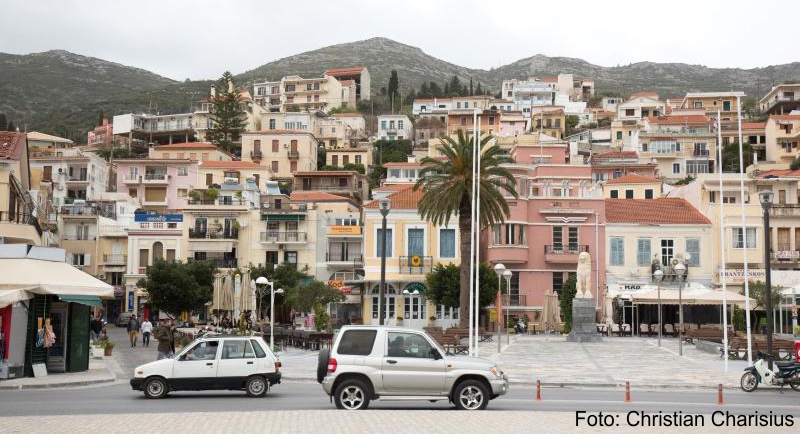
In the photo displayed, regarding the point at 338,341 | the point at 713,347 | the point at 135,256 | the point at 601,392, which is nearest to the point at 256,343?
the point at 338,341

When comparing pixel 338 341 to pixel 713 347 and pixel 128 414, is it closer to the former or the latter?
pixel 128 414

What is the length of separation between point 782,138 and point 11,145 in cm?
10400

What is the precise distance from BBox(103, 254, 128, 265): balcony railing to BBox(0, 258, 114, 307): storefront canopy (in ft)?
161

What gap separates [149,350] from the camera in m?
43.4

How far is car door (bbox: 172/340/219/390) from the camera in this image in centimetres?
2247

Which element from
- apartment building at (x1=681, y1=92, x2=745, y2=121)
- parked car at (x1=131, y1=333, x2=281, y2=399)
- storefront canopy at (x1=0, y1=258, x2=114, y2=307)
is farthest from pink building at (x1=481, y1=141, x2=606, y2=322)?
apartment building at (x1=681, y1=92, x2=745, y2=121)

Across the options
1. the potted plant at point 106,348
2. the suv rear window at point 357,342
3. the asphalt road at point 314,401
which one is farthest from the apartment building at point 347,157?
the suv rear window at point 357,342

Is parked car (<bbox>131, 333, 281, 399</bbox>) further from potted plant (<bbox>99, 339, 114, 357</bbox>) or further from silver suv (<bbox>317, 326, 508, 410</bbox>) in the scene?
potted plant (<bbox>99, 339, 114, 357</bbox>)

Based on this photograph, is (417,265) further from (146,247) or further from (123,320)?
(123,320)

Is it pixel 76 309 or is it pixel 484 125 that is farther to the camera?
pixel 484 125

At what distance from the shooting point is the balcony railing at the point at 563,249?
209ft

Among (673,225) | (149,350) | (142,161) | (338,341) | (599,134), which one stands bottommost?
(149,350)

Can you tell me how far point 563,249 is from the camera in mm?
63844

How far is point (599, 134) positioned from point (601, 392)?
120m
